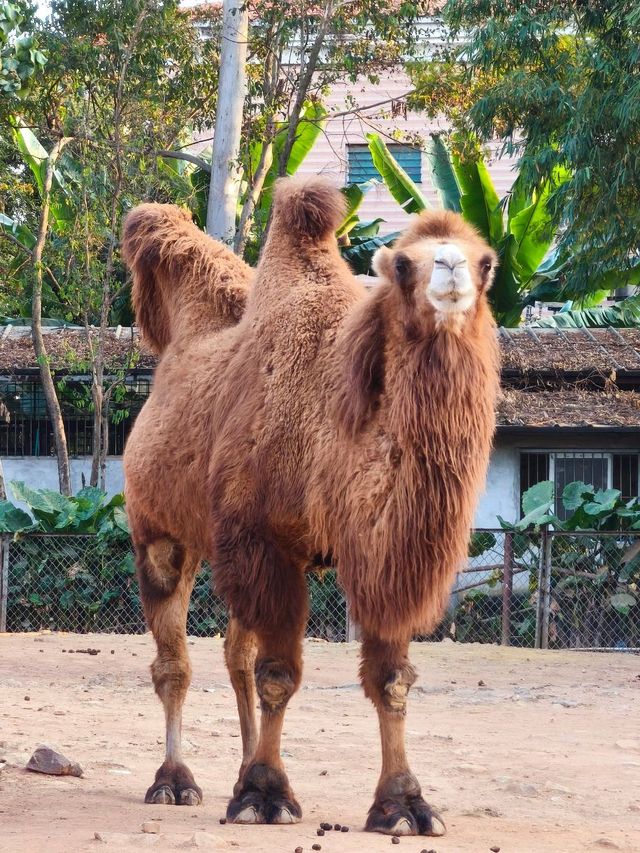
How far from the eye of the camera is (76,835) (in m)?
4.69

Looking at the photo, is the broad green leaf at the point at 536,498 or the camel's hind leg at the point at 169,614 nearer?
the camel's hind leg at the point at 169,614

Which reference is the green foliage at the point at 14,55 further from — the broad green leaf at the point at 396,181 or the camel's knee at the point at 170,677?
the broad green leaf at the point at 396,181

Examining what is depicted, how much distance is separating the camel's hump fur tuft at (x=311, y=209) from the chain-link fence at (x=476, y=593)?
7958 millimetres

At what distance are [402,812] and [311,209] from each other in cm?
274

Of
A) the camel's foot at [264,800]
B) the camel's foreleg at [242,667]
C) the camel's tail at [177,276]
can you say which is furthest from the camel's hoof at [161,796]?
the camel's tail at [177,276]

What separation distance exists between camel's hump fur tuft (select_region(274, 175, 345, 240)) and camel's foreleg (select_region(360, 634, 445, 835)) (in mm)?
2010

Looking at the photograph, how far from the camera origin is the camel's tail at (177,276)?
272 inches

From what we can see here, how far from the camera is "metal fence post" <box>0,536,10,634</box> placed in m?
14.3

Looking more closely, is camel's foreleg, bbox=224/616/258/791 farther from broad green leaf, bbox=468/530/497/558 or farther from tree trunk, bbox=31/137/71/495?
tree trunk, bbox=31/137/71/495

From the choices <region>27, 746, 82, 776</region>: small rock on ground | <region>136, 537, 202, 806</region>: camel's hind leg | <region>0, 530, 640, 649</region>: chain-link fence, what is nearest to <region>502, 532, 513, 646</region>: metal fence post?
<region>0, 530, 640, 649</region>: chain-link fence

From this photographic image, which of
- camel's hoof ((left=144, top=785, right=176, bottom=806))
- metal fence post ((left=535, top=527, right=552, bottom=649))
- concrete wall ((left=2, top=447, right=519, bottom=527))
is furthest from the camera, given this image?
concrete wall ((left=2, top=447, right=519, bottom=527))

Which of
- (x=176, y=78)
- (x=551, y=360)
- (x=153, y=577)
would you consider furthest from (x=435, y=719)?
(x=176, y=78)

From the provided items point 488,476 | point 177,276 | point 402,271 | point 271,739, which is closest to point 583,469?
point 488,476

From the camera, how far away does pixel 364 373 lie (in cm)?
486
